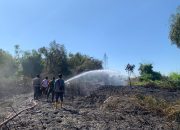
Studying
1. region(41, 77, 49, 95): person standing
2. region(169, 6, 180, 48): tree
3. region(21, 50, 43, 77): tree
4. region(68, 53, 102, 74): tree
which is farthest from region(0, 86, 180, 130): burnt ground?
region(21, 50, 43, 77): tree

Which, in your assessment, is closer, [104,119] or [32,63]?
[104,119]

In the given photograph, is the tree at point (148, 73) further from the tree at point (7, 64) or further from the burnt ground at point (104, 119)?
the burnt ground at point (104, 119)

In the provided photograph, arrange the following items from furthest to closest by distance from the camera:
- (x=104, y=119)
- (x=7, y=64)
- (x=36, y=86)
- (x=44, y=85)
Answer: (x=7, y=64), (x=44, y=85), (x=36, y=86), (x=104, y=119)

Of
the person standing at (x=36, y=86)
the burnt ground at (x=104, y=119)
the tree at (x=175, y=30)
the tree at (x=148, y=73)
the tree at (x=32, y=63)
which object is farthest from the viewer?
the tree at (x=32, y=63)

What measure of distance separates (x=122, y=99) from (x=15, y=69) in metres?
56.2

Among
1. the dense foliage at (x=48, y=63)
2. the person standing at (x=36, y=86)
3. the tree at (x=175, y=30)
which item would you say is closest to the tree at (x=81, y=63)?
the dense foliage at (x=48, y=63)

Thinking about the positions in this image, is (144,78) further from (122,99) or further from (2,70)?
(122,99)

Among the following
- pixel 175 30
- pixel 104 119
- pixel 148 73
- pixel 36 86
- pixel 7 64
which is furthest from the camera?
→ pixel 7 64

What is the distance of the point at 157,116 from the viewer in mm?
19234

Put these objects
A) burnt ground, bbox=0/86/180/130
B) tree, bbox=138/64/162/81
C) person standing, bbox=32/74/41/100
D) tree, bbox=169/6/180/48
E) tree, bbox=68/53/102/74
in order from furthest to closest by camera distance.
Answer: tree, bbox=68/53/102/74 → tree, bbox=138/64/162/81 → tree, bbox=169/6/180/48 → person standing, bbox=32/74/41/100 → burnt ground, bbox=0/86/180/130

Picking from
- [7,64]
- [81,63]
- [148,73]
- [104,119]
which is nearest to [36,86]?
[104,119]

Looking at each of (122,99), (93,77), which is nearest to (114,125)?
(122,99)

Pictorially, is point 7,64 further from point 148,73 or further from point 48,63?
point 148,73

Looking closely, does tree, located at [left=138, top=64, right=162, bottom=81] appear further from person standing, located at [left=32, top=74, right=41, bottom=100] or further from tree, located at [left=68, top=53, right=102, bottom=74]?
person standing, located at [left=32, top=74, right=41, bottom=100]
